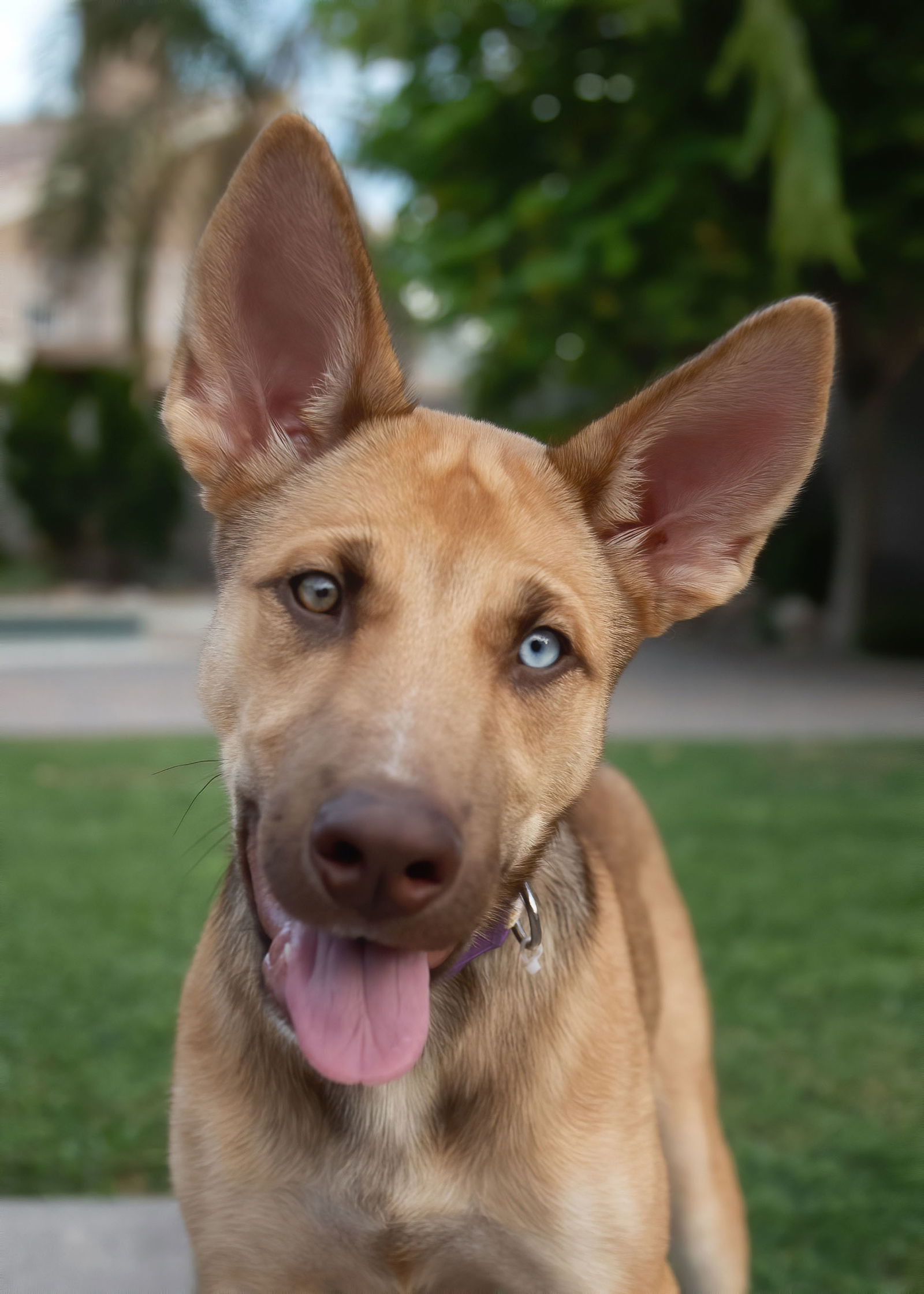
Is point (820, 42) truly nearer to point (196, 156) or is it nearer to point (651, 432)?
point (651, 432)

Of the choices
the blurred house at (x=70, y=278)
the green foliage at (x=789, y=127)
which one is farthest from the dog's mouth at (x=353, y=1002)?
the blurred house at (x=70, y=278)

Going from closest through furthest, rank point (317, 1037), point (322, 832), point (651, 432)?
point (322, 832) → point (317, 1037) → point (651, 432)

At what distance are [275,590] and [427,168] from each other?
1340 cm

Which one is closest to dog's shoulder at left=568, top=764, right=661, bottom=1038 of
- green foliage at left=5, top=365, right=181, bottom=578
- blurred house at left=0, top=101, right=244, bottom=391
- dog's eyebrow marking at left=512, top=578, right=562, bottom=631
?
dog's eyebrow marking at left=512, top=578, right=562, bottom=631

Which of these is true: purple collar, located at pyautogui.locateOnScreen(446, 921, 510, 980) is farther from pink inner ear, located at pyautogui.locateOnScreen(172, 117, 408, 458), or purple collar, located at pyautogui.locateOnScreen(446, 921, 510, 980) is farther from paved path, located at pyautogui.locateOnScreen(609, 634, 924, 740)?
paved path, located at pyautogui.locateOnScreen(609, 634, 924, 740)

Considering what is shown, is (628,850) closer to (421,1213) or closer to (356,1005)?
(421,1213)

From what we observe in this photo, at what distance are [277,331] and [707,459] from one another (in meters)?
1.08

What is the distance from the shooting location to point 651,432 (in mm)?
2773

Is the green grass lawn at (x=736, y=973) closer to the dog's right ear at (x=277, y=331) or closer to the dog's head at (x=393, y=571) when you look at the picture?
the dog's head at (x=393, y=571)

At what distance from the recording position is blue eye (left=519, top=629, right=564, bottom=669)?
241 cm

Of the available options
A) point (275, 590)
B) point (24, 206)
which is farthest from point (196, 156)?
point (275, 590)

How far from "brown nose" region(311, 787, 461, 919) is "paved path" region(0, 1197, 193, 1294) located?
236 cm

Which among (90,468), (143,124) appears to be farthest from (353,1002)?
(143,124)

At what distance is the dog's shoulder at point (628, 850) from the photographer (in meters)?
3.21
